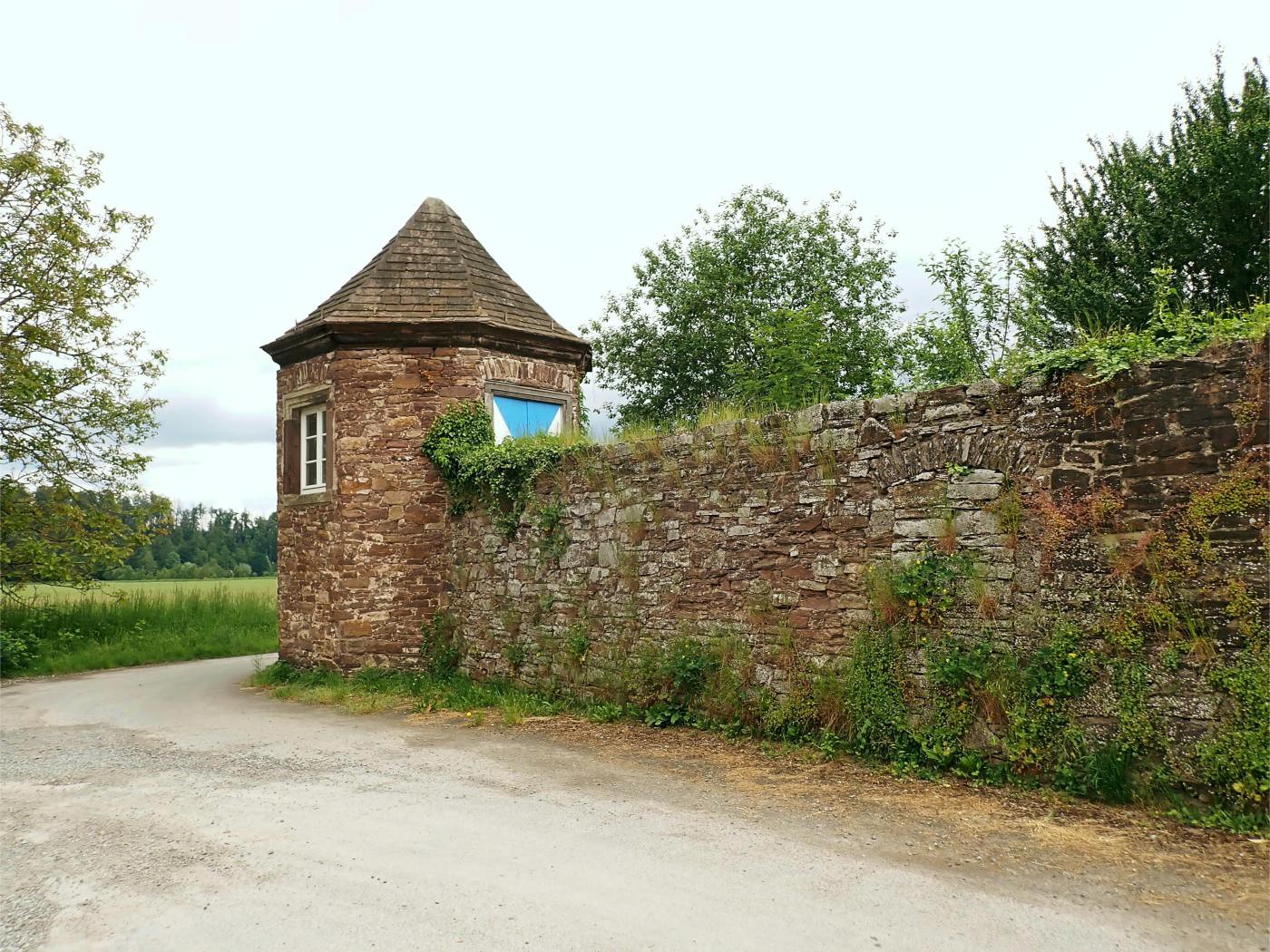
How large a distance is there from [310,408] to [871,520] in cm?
887

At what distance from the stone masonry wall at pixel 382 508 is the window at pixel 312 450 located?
374 mm

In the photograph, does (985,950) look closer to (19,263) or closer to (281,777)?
(281,777)

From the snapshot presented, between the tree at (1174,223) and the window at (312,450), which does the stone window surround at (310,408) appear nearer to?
the window at (312,450)

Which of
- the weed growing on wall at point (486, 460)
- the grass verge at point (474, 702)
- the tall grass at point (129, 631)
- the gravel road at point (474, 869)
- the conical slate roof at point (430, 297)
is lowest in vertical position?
the gravel road at point (474, 869)

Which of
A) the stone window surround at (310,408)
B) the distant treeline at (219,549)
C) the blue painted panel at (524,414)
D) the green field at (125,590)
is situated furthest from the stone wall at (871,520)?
the distant treeline at (219,549)

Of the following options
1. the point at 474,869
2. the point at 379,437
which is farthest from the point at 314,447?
the point at 474,869

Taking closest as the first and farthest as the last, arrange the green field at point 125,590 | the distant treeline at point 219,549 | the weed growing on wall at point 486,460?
the weed growing on wall at point 486,460, the green field at point 125,590, the distant treeline at point 219,549

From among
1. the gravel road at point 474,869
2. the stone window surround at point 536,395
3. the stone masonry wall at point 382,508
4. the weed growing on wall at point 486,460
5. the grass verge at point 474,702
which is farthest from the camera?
the stone window surround at point 536,395

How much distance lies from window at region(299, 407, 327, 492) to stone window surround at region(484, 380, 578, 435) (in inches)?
95.1

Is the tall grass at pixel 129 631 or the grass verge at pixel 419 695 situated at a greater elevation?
the tall grass at pixel 129 631

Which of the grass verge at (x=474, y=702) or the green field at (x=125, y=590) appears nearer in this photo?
the grass verge at (x=474, y=702)

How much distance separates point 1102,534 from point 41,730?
10.7 m

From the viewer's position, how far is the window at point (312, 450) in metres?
12.3

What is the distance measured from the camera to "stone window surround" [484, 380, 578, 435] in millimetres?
12195
